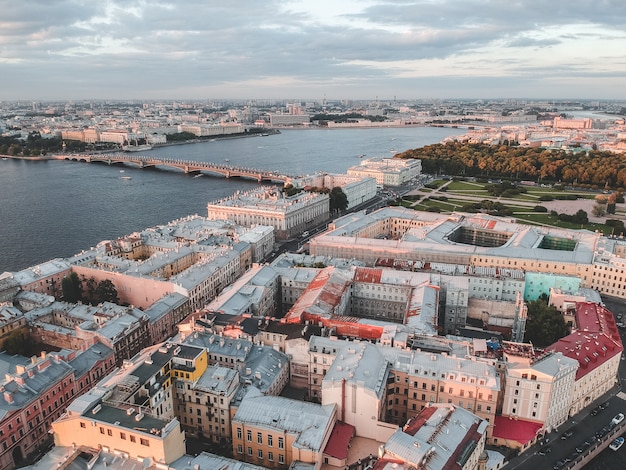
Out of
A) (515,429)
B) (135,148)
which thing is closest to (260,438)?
(515,429)

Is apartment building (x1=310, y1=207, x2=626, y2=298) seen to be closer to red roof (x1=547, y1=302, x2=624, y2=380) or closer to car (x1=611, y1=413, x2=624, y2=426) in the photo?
red roof (x1=547, y1=302, x2=624, y2=380)

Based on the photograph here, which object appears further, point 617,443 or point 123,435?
point 617,443

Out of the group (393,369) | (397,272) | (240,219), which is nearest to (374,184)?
(240,219)

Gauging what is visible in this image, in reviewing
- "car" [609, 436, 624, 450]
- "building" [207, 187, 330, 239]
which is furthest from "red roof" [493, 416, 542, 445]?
"building" [207, 187, 330, 239]

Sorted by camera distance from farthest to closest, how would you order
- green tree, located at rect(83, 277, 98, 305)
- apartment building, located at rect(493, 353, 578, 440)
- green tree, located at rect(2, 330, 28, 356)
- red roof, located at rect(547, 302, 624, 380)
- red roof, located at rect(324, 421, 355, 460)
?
1. green tree, located at rect(83, 277, 98, 305)
2. green tree, located at rect(2, 330, 28, 356)
3. red roof, located at rect(547, 302, 624, 380)
4. apartment building, located at rect(493, 353, 578, 440)
5. red roof, located at rect(324, 421, 355, 460)

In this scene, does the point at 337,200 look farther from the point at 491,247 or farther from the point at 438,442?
the point at 438,442

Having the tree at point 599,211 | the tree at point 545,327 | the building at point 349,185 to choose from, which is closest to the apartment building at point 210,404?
the tree at point 545,327

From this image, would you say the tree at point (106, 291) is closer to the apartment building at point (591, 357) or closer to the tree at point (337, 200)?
the apartment building at point (591, 357)
